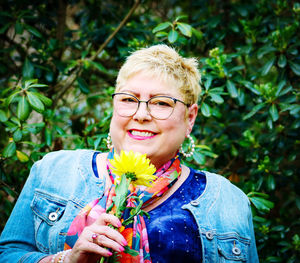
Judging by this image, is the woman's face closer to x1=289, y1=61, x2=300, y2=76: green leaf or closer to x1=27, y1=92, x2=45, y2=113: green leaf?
x1=27, y1=92, x2=45, y2=113: green leaf

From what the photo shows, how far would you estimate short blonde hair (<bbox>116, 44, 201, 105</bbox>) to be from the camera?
1769 millimetres

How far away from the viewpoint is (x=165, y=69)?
177 cm

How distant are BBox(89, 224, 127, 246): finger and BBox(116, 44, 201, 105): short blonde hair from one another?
35.1 inches

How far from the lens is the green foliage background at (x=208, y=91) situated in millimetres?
2521

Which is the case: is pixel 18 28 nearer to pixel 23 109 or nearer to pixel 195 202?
pixel 23 109

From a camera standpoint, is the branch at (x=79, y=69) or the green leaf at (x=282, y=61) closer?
the green leaf at (x=282, y=61)

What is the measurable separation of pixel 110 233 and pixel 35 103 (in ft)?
4.47

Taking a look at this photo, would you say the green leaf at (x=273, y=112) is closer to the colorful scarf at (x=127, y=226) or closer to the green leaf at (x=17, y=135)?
the colorful scarf at (x=127, y=226)

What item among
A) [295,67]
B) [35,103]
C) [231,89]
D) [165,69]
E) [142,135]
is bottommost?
[142,135]

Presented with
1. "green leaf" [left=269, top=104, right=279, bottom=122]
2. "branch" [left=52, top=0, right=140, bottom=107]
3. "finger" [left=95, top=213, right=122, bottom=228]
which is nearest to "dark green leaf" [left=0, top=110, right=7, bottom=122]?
"branch" [left=52, top=0, right=140, bottom=107]

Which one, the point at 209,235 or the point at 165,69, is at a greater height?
the point at 165,69

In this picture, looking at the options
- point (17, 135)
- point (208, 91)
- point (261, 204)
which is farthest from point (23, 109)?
point (261, 204)

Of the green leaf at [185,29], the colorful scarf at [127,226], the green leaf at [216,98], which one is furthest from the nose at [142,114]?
the green leaf at [185,29]

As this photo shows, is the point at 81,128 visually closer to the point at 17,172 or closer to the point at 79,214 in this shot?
the point at 17,172
